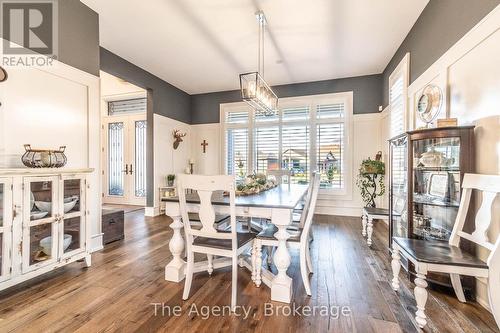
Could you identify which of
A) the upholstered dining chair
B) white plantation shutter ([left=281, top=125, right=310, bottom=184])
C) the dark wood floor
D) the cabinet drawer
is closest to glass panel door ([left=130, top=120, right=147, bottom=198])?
the cabinet drawer

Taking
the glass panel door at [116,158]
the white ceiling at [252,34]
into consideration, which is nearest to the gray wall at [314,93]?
the white ceiling at [252,34]

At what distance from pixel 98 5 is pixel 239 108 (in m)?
3.54

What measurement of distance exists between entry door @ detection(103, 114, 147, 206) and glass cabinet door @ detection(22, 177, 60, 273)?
4.09 metres

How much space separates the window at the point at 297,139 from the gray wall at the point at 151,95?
111 cm

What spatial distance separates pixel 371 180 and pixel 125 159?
6.09 metres

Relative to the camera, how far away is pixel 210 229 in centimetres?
191

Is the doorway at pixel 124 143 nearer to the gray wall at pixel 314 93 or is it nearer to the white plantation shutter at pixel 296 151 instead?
the gray wall at pixel 314 93

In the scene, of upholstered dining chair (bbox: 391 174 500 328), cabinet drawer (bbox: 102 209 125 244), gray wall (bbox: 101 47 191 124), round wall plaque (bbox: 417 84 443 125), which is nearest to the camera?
upholstered dining chair (bbox: 391 174 500 328)

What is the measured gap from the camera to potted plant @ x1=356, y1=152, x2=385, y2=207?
174 inches

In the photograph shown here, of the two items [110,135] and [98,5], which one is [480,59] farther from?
[110,135]

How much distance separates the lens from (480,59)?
190 centimetres

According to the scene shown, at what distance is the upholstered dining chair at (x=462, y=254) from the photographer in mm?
1338

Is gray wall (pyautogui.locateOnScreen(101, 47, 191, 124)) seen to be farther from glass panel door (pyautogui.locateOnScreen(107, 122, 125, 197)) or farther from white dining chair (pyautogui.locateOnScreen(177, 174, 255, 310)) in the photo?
white dining chair (pyautogui.locateOnScreen(177, 174, 255, 310))

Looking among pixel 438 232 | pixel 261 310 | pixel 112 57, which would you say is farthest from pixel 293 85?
pixel 261 310
